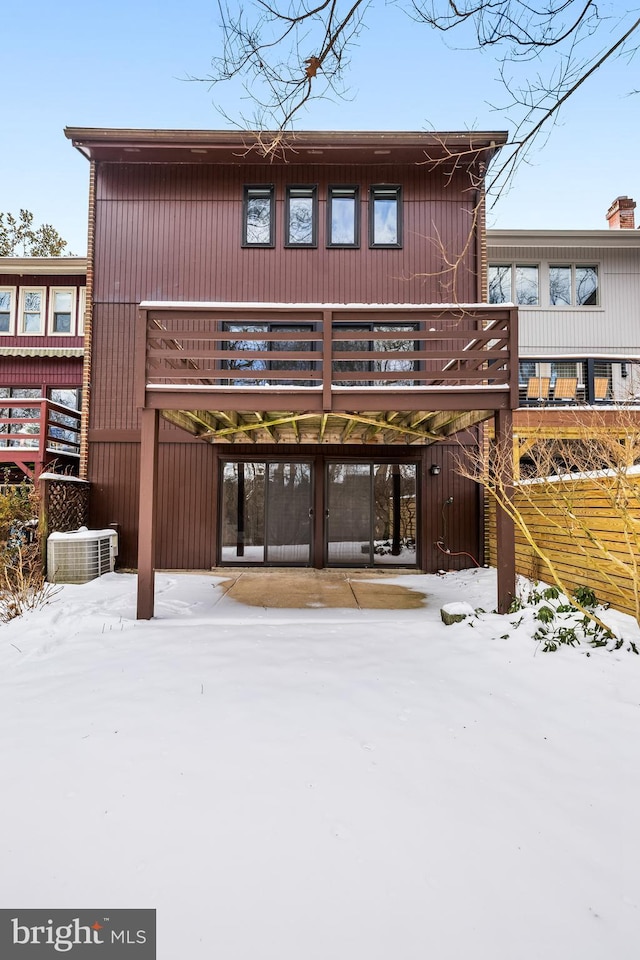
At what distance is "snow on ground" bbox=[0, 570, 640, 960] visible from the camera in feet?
5.32

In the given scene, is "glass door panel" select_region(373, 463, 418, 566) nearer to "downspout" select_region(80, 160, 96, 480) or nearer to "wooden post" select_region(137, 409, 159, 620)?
"wooden post" select_region(137, 409, 159, 620)

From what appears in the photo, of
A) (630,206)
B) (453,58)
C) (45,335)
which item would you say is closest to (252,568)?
(453,58)

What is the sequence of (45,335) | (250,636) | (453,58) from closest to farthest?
(453,58) → (250,636) → (45,335)

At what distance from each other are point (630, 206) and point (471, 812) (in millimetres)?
15994

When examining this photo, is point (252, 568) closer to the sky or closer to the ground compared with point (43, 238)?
closer to the ground

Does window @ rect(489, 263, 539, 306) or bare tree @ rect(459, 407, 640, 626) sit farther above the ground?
window @ rect(489, 263, 539, 306)

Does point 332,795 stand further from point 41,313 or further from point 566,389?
point 41,313

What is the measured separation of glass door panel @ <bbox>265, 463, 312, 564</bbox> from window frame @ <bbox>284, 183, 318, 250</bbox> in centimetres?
402

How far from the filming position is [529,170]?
324cm

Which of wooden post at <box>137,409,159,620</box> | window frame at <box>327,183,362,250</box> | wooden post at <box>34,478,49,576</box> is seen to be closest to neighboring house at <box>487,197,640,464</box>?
window frame at <box>327,183,362,250</box>

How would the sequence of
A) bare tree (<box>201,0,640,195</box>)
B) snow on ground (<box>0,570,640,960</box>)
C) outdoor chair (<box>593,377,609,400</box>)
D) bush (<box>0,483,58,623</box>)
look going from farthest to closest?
outdoor chair (<box>593,377,609,400</box>), bush (<box>0,483,58,623</box>), bare tree (<box>201,0,640,195</box>), snow on ground (<box>0,570,640,960</box>)

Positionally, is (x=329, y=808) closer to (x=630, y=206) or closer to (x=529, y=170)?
(x=529, y=170)

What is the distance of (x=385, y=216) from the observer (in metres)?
8.95

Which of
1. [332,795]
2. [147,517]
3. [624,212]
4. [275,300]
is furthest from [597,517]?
[624,212]
